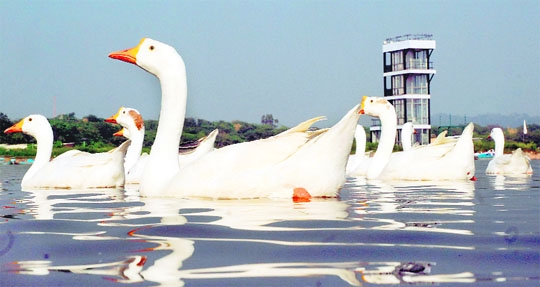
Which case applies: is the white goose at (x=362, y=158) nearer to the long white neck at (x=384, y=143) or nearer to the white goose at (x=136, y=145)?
the long white neck at (x=384, y=143)

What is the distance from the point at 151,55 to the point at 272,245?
208 inches

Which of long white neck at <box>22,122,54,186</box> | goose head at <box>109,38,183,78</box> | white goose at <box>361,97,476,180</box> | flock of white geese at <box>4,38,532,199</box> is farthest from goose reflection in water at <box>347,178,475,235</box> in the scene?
long white neck at <box>22,122,54,186</box>

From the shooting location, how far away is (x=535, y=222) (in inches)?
222

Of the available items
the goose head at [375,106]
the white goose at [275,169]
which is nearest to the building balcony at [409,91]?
the goose head at [375,106]

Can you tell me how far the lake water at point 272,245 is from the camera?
3402 millimetres

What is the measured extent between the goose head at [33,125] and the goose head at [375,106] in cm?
682

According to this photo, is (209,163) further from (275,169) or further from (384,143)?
(384,143)

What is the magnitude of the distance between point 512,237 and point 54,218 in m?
3.93

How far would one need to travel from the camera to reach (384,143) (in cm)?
1698

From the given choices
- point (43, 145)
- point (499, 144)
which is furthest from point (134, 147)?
point (499, 144)

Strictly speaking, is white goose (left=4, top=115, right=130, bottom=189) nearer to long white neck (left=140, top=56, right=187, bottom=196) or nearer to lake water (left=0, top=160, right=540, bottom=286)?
long white neck (left=140, top=56, right=187, bottom=196)

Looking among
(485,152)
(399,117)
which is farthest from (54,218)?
Result: (485,152)

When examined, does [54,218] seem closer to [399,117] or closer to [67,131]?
[67,131]

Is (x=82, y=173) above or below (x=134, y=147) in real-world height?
below
